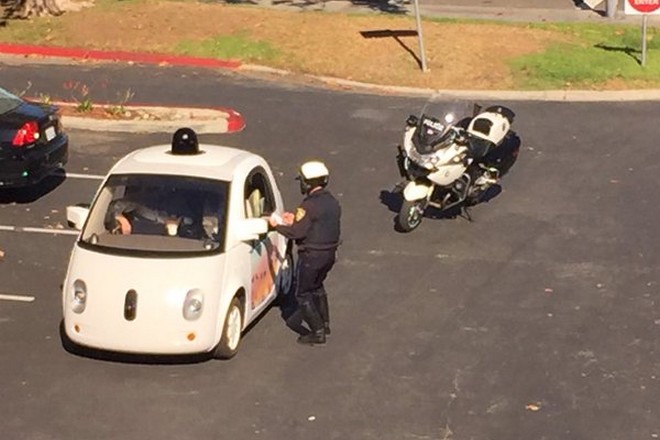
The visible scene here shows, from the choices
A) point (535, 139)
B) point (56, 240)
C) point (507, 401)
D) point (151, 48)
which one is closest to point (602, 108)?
point (535, 139)

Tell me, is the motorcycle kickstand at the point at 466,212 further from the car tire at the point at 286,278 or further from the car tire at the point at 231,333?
the car tire at the point at 231,333

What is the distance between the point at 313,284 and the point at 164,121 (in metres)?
8.95

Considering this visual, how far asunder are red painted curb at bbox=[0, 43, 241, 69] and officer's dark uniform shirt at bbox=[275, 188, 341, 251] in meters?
14.1

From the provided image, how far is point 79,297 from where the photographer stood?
11.7 m

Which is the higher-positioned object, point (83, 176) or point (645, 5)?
point (83, 176)

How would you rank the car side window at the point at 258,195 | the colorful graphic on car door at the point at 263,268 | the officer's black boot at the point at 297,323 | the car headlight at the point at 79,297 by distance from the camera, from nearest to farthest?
1. the car headlight at the point at 79,297
2. the colorful graphic on car door at the point at 263,268
3. the officer's black boot at the point at 297,323
4. the car side window at the point at 258,195

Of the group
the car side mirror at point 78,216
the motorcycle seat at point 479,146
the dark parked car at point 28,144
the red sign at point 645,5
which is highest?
the car side mirror at point 78,216

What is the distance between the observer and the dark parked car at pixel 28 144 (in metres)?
16.2

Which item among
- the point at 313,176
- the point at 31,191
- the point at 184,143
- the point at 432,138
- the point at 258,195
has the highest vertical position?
the point at 184,143

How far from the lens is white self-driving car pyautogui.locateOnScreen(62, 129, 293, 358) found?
11484 millimetres

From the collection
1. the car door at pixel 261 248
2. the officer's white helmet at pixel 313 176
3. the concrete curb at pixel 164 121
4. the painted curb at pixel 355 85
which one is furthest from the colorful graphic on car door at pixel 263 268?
the painted curb at pixel 355 85

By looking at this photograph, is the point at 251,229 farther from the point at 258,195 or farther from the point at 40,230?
the point at 40,230

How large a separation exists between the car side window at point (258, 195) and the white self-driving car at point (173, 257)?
0.06ft

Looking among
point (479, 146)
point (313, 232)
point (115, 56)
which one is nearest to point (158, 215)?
point (313, 232)
